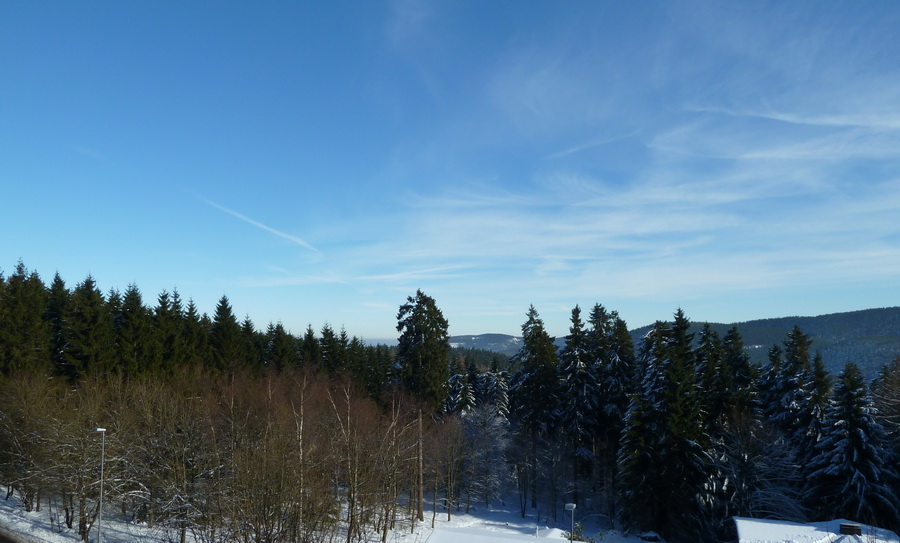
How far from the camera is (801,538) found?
21500mm

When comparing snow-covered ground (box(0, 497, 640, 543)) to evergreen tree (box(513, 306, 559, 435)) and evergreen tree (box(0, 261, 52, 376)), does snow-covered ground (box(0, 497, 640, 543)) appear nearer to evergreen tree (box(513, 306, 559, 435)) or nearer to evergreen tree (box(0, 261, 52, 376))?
evergreen tree (box(0, 261, 52, 376))

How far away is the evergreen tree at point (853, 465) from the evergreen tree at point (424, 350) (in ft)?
87.0

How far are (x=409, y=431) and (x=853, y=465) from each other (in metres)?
27.5

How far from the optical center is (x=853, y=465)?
3045 cm

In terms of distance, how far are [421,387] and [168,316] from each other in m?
21.2

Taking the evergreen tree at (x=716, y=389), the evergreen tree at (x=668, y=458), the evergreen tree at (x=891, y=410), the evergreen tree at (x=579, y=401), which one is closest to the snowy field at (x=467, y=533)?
the evergreen tree at (x=668, y=458)

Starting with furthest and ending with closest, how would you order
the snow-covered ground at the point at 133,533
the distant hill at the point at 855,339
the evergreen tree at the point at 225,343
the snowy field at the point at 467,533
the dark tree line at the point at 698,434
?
the distant hill at the point at 855,339, the evergreen tree at the point at 225,343, the dark tree line at the point at 698,434, the snow-covered ground at the point at 133,533, the snowy field at the point at 467,533

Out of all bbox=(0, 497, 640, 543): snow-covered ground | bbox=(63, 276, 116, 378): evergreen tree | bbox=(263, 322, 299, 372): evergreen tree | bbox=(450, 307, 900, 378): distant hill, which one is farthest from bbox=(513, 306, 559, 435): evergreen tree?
bbox=(450, 307, 900, 378): distant hill

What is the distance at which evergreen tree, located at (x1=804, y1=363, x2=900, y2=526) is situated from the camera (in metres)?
29.8

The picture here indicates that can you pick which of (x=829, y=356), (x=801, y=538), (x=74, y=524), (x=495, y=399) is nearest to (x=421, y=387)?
(x=495, y=399)

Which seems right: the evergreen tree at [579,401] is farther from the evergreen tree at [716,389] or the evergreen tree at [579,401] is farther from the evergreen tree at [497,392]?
the evergreen tree at [497,392]

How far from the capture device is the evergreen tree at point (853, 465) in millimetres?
29844

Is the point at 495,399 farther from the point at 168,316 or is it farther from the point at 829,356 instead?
the point at 829,356

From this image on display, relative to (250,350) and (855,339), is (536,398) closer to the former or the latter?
(250,350)
